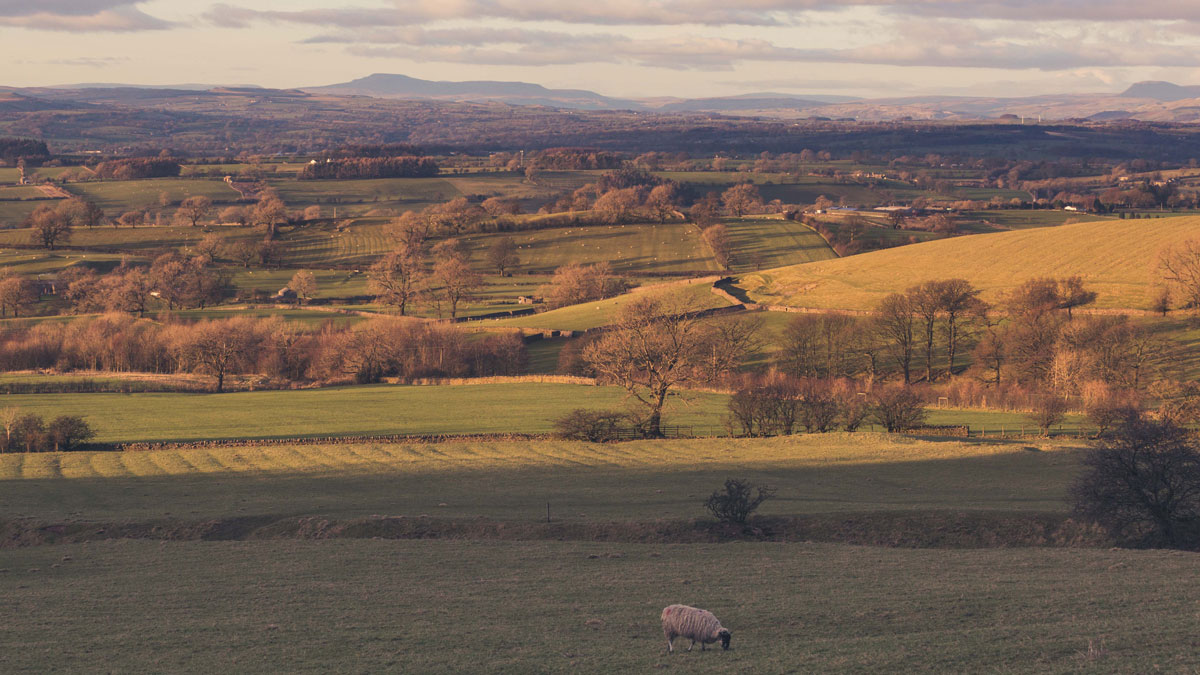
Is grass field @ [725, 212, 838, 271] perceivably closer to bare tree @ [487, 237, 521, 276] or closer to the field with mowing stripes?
bare tree @ [487, 237, 521, 276]

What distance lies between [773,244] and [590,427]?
10462 centimetres

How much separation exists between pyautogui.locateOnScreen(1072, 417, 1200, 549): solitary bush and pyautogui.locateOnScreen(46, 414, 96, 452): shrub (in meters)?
54.3

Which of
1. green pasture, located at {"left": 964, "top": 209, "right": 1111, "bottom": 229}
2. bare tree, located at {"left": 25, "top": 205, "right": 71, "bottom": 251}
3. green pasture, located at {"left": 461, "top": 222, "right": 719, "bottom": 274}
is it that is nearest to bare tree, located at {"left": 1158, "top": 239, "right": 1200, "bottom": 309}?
green pasture, located at {"left": 461, "top": 222, "right": 719, "bottom": 274}

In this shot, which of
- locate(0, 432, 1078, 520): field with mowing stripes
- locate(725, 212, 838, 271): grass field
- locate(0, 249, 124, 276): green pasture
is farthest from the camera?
locate(725, 212, 838, 271): grass field

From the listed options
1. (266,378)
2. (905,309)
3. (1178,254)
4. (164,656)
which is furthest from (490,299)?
(164,656)

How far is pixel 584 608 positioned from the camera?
898 inches

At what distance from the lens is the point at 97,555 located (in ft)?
104

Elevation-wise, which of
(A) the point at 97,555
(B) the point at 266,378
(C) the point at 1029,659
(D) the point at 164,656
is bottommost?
(B) the point at 266,378

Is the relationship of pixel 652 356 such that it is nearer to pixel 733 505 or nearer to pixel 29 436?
pixel 733 505

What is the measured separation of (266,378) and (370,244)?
86.3 meters

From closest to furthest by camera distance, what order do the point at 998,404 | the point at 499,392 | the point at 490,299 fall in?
the point at 998,404
the point at 499,392
the point at 490,299

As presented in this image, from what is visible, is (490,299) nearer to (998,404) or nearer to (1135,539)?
(998,404)

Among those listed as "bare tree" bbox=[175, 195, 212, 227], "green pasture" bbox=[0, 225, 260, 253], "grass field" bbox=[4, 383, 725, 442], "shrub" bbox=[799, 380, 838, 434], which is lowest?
"grass field" bbox=[4, 383, 725, 442]

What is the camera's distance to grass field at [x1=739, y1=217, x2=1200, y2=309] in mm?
98438
